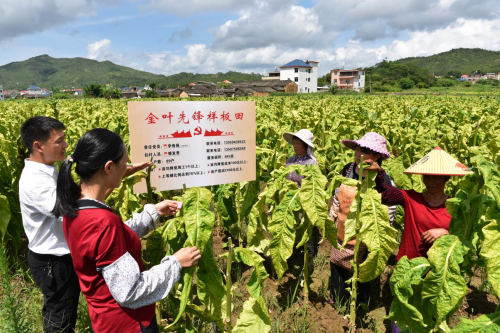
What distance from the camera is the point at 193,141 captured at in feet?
8.74

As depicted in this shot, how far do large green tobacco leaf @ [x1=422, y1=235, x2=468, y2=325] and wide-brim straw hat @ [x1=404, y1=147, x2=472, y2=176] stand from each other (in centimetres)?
82

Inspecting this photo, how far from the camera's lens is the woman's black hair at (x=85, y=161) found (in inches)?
67.6

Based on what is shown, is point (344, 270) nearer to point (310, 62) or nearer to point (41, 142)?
point (41, 142)

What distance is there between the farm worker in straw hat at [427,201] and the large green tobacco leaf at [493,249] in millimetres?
895

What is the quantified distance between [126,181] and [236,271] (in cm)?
221

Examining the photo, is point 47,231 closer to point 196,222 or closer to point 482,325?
point 196,222

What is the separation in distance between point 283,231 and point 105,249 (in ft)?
4.52

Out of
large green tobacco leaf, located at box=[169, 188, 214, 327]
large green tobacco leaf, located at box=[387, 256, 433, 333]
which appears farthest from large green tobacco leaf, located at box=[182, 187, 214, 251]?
large green tobacco leaf, located at box=[387, 256, 433, 333]

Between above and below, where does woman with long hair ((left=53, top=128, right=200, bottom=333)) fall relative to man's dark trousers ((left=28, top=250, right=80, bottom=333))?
above

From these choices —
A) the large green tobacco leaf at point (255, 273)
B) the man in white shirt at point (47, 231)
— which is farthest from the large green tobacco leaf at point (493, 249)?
the man in white shirt at point (47, 231)

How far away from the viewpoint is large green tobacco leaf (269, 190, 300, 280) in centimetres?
259

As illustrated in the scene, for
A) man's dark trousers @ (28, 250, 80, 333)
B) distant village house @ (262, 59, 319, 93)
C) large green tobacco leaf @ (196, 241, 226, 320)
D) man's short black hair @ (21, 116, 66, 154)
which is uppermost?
distant village house @ (262, 59, 319, 93)

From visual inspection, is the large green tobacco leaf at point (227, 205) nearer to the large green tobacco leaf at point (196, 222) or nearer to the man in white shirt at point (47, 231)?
the man in white shirt at point (47, 231)

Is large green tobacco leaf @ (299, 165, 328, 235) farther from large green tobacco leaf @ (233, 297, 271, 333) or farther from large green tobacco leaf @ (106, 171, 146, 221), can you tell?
large green tobacco leaf @ (106, 171, 146, 221)
